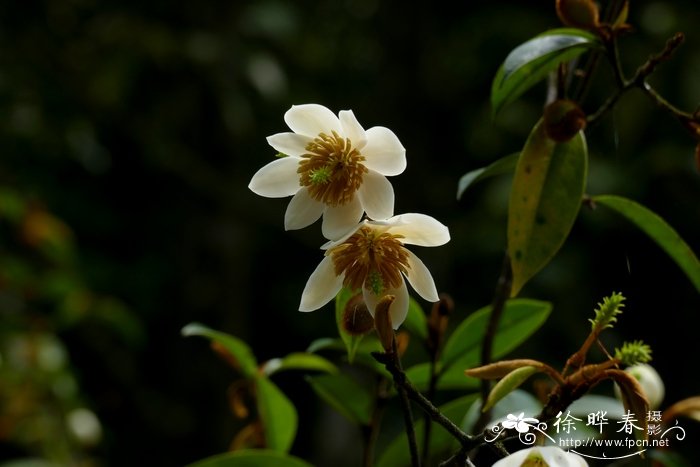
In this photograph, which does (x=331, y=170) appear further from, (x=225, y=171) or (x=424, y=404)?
(x=225, y=171)

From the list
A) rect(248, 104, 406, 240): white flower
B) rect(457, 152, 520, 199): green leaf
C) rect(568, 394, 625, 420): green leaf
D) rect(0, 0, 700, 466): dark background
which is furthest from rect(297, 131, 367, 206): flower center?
rect(0, 0, 700, 466): dark background

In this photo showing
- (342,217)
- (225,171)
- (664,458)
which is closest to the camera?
(342,217)

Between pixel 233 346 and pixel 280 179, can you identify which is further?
pixel 233 346

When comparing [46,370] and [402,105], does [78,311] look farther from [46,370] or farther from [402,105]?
[402,105]

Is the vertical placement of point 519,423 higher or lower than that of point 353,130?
lower

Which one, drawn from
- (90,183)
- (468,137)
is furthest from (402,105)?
(90,183)

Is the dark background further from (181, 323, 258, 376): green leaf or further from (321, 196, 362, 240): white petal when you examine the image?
(321, 196, 362, 240): white petal

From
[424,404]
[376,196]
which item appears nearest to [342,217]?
[376,196]
